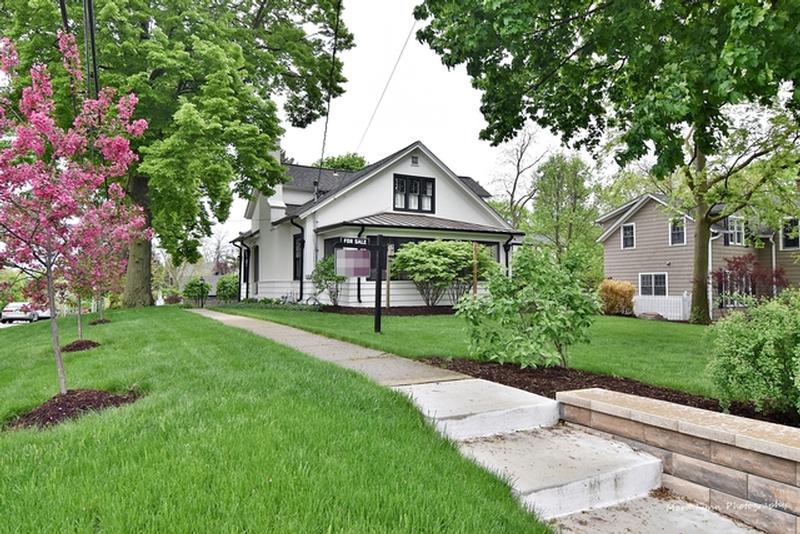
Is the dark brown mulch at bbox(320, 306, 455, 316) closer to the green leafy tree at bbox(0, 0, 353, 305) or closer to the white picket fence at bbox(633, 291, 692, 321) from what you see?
the green leafy tree at bbox(0, 0, 353, 305)

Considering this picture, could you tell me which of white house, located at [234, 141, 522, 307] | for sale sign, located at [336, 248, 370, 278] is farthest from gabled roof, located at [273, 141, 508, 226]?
for sale sign, located at [336, 248, 370, 278]

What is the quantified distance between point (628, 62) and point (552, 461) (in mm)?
5382

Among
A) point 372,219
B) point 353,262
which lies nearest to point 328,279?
point 372,219

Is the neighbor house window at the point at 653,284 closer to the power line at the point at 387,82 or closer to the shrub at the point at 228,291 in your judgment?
the power line at the point at 387,82

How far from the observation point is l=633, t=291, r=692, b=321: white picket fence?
60.0 ft

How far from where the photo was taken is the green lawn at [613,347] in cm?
555

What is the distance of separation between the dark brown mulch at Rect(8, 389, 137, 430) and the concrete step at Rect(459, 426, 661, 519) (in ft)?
9.70

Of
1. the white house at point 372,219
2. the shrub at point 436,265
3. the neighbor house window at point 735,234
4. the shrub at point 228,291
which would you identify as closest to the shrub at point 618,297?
the white house at point 372,219

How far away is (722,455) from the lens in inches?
118

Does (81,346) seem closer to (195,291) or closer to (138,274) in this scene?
(138,274)

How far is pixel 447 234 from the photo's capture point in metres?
17.2

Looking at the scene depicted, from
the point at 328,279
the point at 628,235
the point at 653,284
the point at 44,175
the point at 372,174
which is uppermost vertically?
the point at 372,174

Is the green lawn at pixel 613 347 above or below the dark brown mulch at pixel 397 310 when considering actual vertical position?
below

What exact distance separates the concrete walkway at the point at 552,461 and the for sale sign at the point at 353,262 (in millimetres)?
6790
